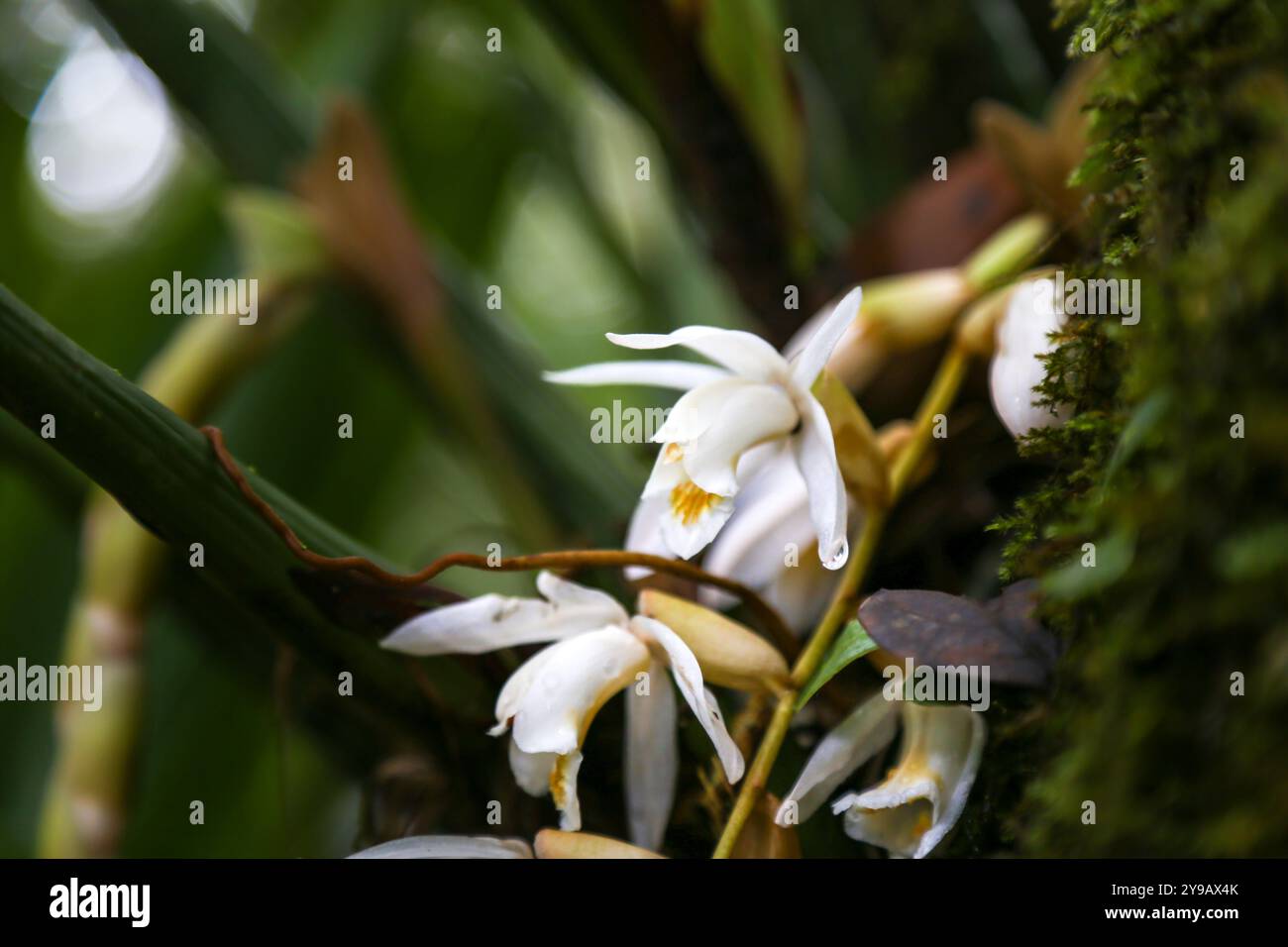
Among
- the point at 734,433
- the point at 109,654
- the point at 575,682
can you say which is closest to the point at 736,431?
the point at 734,433

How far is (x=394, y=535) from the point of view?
1246mm

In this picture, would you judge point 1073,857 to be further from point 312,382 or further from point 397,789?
point 312,382

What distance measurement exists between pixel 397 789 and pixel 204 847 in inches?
18.5

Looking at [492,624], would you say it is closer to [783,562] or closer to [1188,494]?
[783,562]

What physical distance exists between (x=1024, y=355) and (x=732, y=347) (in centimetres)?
11

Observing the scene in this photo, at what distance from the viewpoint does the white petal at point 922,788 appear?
1.07 ft

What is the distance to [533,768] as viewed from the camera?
1.20 feet

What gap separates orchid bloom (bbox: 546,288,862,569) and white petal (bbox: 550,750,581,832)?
0.08 meters

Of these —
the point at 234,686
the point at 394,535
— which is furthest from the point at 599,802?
the point at 394,535

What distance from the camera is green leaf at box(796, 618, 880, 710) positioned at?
0.33 metres

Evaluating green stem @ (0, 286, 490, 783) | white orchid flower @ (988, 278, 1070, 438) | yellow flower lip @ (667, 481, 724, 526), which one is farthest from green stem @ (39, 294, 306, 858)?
white orchid flower @ (988, 278, 1070, 438)

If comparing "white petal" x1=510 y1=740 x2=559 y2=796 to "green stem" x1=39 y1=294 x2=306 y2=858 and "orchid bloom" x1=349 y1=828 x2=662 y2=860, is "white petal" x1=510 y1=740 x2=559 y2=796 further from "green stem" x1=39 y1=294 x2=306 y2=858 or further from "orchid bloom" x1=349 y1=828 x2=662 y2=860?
"green stem" x1=39 y1=294 x2=306 y2=858

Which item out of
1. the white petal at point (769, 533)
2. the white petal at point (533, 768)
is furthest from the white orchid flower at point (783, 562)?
the white petal at point (533, 768)

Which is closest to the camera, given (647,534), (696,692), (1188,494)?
(1188,494)
